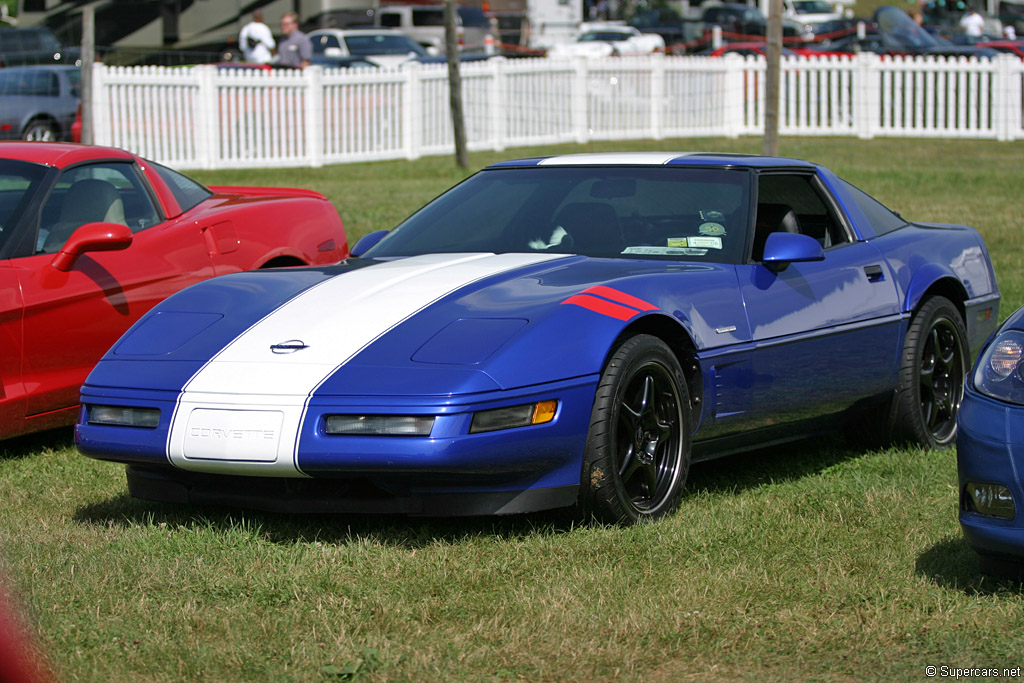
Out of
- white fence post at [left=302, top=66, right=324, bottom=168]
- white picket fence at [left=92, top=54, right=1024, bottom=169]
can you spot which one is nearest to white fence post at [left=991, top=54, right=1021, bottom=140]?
white picket fence at [left=92, top=54, right=1024, bottom=169]

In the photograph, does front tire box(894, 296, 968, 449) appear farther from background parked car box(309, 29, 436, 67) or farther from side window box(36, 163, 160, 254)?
background parked car box(309, 29, 436, 67)

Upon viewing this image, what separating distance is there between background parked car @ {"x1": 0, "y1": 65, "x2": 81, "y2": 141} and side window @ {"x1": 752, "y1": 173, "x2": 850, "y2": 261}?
13.2 m

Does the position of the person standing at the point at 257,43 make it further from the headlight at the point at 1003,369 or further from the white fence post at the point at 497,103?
the headlight at the point at 1003,369

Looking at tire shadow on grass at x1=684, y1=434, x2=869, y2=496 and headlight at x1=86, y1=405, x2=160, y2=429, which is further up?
headlight at x1=86, y1=405, x2=160, y2=429

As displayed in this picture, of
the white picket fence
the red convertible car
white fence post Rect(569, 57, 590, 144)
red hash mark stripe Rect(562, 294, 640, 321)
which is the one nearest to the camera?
red hash mark stripe Rect(562, 294, 640, 321)

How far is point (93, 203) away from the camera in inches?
240

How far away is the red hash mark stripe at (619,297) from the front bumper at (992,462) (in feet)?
3.68

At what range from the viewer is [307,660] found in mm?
3295

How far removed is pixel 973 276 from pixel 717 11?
37.7m

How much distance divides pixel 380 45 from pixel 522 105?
28.6ft

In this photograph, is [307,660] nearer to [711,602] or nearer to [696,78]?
[711,602]

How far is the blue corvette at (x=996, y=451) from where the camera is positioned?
140 inches

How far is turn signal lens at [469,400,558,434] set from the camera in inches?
157

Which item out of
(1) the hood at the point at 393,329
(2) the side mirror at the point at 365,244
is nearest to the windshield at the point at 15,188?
(1) the hood at the point at 393,329
